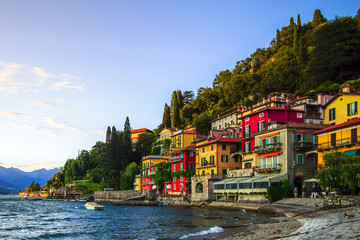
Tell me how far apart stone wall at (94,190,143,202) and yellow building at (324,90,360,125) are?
49.0 m

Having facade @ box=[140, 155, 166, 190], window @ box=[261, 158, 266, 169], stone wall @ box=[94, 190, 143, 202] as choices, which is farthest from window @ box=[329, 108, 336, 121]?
stone wall @ box=[94, 190, 143, 202]

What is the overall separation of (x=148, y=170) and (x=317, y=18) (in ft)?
219

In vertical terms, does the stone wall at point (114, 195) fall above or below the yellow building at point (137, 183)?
below

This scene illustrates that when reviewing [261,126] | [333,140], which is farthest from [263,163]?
[333,140]

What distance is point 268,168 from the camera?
5303 centimetres

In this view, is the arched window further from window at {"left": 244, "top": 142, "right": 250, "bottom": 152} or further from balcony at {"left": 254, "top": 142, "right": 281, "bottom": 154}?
balcony at {"left": 254, "top": 142, "right": 281, "bottom": 154}

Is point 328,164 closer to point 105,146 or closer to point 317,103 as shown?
point 317,103

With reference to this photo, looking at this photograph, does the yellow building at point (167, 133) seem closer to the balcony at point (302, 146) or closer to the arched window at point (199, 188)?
the arched window at point (199, 188)

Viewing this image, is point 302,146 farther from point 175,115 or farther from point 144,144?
point 144,144

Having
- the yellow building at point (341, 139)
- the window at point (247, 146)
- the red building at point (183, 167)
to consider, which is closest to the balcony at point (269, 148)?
the window at point (247, 146)

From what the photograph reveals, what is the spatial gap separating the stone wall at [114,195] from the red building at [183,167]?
1323 centimetres

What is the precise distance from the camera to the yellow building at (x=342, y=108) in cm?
5025

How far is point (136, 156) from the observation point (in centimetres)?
12231

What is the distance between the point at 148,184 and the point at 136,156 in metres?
29.6
